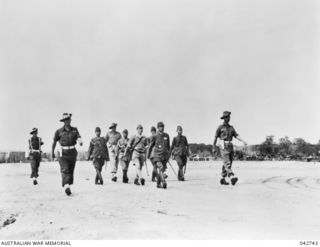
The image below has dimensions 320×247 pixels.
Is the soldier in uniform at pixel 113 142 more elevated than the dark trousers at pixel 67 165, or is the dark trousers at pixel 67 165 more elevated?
the soldier in uniform at pixel 113 142

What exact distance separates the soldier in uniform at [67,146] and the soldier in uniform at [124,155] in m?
3.76

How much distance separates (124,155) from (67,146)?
156 inches

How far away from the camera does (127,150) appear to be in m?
16.3

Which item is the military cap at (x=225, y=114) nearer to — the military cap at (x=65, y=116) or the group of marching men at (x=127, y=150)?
the group of marching men at (x=127, y=150)

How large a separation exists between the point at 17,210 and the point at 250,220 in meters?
4.24

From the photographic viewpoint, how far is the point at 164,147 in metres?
14.4

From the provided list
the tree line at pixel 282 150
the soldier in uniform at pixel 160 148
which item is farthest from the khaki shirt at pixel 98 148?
the tree line at pixel 282 150

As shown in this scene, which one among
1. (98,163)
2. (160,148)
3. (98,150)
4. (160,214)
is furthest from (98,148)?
(160,214)

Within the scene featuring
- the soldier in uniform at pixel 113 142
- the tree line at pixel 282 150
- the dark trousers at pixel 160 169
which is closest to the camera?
the dark trousers at pixel 160 169

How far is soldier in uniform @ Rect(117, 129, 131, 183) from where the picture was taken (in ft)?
53.6

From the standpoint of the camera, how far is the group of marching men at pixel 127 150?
12.7 metres

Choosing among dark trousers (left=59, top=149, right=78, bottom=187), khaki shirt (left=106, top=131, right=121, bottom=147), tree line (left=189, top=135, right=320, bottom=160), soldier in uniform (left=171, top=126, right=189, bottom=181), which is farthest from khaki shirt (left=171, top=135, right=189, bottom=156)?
tree line (left=189, top=135, right=320, bottom=160)

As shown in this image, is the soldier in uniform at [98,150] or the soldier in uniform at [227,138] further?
the soldier in uniform at [98,150]

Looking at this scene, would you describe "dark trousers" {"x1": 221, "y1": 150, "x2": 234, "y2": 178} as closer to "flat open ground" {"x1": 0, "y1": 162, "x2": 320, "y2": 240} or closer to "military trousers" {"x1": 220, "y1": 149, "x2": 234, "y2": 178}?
"military trousers" {"x1": 220, "y1": 149, "x2": 234, "y2": 178}
